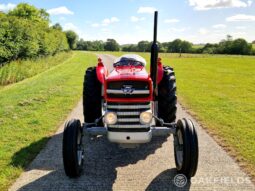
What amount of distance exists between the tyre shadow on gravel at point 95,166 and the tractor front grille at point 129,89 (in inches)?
45.7

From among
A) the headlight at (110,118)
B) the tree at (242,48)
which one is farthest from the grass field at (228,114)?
the tree at (242,48)

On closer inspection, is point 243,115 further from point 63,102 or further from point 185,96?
point 63,102

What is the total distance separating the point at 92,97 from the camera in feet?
19.9

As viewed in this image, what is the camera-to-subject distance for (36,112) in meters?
8.48

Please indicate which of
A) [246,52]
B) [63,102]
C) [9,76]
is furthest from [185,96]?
[246,52]

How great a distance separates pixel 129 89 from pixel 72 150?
1.18 meters

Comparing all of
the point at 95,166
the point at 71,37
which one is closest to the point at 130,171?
the point at 95,166

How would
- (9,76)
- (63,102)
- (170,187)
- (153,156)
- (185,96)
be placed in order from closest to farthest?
1. (170,187)
2. (153,156)
3. (63,102)
4. (185,96)
5. (9,76)

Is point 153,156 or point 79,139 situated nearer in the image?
point 79,139

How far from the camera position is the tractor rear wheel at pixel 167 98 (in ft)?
19.2

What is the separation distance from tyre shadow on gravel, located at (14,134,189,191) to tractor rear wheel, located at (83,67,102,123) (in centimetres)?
52

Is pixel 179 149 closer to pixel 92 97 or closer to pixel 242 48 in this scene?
pixel 92 97

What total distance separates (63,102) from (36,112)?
157cm

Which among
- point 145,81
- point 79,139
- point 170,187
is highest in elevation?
point 145,81
